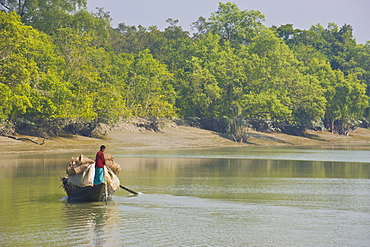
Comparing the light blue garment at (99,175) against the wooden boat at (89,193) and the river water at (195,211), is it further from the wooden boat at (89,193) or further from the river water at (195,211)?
the river water at (195,211)

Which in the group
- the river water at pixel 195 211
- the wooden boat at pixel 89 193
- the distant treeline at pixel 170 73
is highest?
the distant treeline at pixel 170 73

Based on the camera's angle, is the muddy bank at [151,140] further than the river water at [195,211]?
Yes

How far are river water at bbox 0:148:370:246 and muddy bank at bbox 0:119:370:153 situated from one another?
54.2ft

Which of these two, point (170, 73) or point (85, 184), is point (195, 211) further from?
point (170, 73)

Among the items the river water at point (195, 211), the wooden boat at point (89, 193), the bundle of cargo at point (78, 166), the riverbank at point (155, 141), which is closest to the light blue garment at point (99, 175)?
the wooden boat at point (89, 193)

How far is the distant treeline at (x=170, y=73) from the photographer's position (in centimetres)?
5022

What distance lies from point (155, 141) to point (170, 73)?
19.8 m

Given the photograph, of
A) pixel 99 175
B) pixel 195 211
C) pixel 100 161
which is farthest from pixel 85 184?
pixel 195 211

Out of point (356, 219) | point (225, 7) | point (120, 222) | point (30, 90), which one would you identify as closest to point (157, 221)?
point (120, 222)

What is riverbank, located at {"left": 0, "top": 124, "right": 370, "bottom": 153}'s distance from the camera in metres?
48.3

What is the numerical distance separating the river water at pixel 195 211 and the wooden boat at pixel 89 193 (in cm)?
32

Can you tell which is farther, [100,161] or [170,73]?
[170,73]

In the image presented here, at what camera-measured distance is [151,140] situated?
59906 millimetres

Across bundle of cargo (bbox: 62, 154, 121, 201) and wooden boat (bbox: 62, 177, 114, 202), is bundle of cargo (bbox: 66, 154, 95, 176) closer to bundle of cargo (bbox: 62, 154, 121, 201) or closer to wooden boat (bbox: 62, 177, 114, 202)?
bundle of cargo (bbox: 62, 154, 121, 201)
